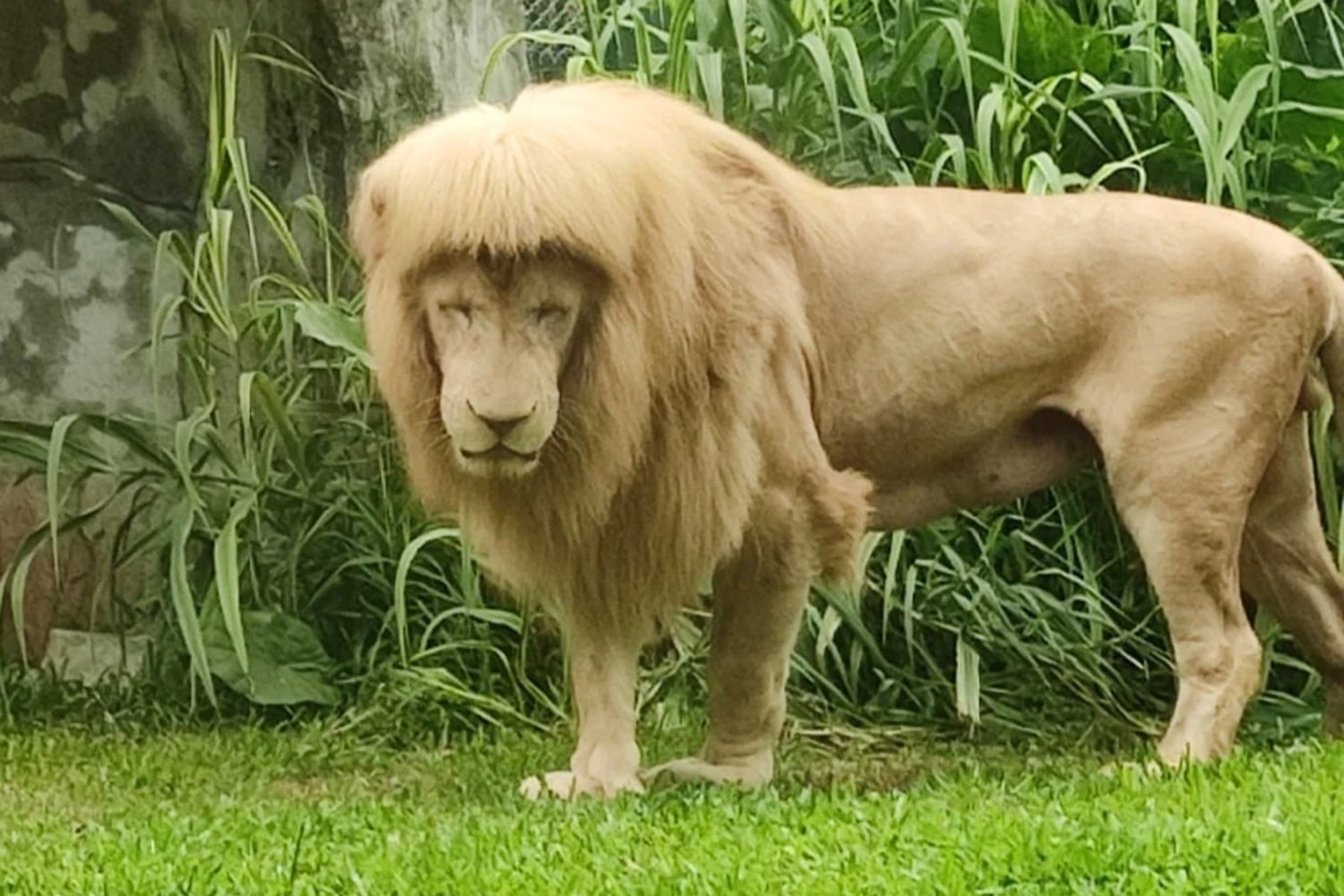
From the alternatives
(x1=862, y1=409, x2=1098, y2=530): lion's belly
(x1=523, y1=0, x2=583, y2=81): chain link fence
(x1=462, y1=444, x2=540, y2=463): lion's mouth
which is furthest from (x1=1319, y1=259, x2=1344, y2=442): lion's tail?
(x1=523, y1=0, x2=583, y2=81): chain link fence

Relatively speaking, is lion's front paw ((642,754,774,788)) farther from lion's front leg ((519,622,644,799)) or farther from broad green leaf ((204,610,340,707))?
broad green leaf ((204,610,340,707))

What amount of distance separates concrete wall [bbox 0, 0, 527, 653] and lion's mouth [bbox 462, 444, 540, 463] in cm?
182

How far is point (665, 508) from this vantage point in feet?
10.0

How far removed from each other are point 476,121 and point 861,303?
0.75 meters

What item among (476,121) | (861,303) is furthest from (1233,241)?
(476,121)

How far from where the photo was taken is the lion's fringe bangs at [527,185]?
279 centimetres

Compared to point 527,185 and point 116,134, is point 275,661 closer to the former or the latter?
point 116,134

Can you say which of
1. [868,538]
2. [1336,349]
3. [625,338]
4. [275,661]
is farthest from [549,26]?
[625,338]

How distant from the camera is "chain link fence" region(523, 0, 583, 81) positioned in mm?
5250

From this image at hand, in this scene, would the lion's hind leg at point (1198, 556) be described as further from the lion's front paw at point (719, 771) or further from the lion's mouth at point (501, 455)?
the lion's mouth at point (501, 455)

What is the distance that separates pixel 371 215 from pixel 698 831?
36.8 inches

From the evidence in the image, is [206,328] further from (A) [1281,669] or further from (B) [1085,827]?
(B) [1085,827]

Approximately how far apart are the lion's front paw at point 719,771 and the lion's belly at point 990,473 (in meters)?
0.46

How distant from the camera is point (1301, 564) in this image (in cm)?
358
